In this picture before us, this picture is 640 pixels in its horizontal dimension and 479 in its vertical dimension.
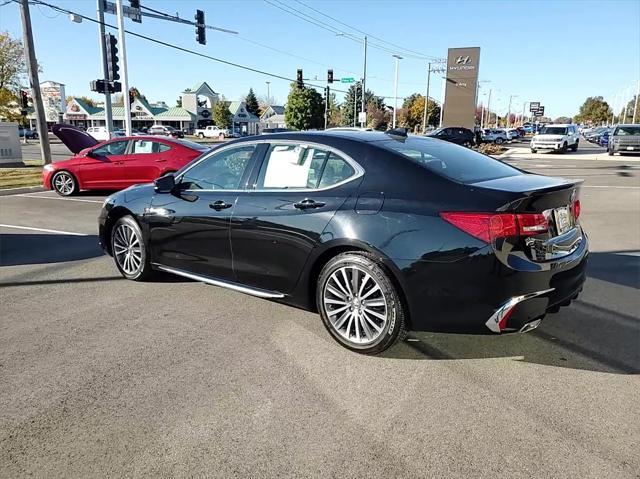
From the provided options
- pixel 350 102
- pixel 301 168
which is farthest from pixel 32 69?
pixel 350 102

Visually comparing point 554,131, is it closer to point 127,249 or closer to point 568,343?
point 568,343

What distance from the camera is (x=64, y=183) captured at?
12.2 m

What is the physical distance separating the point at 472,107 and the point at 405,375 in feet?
221

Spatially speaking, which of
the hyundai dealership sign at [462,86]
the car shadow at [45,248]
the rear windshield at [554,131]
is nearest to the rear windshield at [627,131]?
the rear windshield at [554,131]

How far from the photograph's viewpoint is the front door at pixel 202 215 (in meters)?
4.36

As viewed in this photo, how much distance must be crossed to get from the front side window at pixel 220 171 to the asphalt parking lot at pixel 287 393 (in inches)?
43.8

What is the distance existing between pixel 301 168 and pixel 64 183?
33.8ft

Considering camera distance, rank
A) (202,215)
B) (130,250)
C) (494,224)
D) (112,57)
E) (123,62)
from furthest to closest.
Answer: (123,62) < (112,57) < (130,250) < (202,215) < (494,224)

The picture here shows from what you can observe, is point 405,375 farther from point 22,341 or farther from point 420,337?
point 22,341

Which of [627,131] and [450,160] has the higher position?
[627,131]

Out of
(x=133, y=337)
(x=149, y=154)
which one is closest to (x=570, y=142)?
(x=149, y=154)

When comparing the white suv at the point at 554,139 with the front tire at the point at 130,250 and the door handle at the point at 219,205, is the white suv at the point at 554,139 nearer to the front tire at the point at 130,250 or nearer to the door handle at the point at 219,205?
the front tire at the point at 130,250

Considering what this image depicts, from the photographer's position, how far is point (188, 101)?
89.9m

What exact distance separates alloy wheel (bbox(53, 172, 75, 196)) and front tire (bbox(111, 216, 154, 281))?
25.5ft
